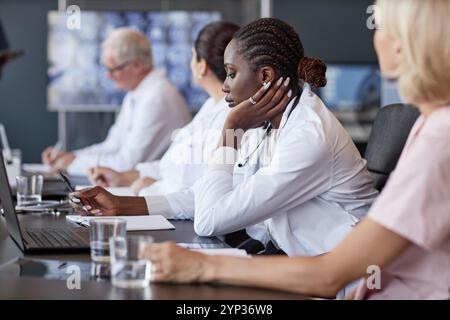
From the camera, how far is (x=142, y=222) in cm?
237

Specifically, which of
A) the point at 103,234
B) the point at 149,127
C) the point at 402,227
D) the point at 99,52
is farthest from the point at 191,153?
the point at 99,52

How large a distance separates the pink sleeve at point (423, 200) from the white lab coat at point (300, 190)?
71cm

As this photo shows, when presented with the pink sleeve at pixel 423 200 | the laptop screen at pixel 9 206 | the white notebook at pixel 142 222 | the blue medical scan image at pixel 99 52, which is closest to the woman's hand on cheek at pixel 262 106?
the white notebook at pixel 142 222

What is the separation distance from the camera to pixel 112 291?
148 cm

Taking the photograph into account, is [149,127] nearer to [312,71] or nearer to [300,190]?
[312,71]

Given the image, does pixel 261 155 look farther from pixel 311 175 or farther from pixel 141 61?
pixel 141 61

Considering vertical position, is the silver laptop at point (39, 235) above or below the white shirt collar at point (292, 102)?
below

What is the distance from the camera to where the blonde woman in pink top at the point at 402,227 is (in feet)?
4.54

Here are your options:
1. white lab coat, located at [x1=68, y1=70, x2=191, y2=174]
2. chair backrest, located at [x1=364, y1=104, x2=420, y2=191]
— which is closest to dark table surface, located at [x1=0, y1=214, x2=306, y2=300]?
chair backrest, located at [x1=364, y1=104, x2=420, y2=191]

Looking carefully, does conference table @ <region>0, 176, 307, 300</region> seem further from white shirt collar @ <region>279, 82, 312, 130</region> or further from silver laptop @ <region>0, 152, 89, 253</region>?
white shirt collar @ <region>279, 82, 312, 130</region>

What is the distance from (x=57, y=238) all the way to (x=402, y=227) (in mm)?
985

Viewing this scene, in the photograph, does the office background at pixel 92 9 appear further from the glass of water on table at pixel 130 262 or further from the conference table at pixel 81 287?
the glass of water on table at pixel 130 262

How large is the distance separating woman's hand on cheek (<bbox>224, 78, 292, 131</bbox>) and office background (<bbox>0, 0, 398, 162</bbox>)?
5190 mm

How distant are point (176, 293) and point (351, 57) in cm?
643
